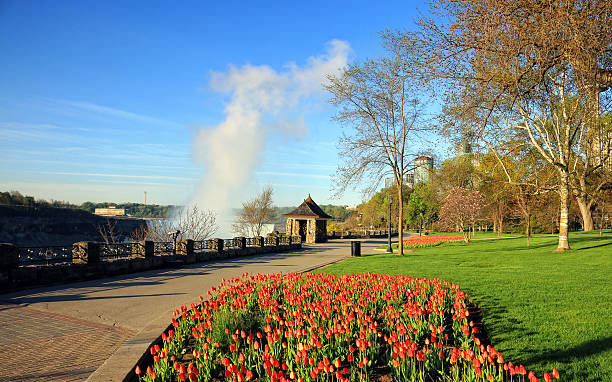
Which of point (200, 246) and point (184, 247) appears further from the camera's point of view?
point (200, 246)

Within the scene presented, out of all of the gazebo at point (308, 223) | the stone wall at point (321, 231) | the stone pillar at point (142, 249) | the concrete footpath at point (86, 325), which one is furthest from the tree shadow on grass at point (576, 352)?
the stone wall at point (321, 231)

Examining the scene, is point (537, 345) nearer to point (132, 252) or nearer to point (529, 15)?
point (529, 15)

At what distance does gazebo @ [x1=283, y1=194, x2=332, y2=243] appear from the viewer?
132 feet

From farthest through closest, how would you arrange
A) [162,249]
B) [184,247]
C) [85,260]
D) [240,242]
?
[240,242], [184,247], [162,249], [85,260]

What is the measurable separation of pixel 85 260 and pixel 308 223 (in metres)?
29.4

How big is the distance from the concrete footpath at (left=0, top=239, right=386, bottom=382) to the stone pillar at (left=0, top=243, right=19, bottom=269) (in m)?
0.89

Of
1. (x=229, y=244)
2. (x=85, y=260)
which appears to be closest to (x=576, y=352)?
(x=85, y=260)

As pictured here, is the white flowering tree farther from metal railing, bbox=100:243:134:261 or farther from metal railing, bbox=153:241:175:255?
metal railing, bbox=100:243:134:261

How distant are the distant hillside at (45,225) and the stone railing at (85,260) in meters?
63.9

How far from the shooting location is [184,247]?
60.6ft

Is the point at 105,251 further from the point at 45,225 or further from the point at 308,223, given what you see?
the point at 45,225

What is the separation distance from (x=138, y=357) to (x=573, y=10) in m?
11.4

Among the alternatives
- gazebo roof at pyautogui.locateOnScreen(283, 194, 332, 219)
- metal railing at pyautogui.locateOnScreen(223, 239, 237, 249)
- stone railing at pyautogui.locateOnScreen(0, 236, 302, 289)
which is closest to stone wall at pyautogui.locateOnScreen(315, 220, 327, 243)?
gazebo roof at pyautogui.locateOnScreen(283, 194, 332, 219)

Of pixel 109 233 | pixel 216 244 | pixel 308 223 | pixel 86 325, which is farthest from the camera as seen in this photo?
pixel 308 223
